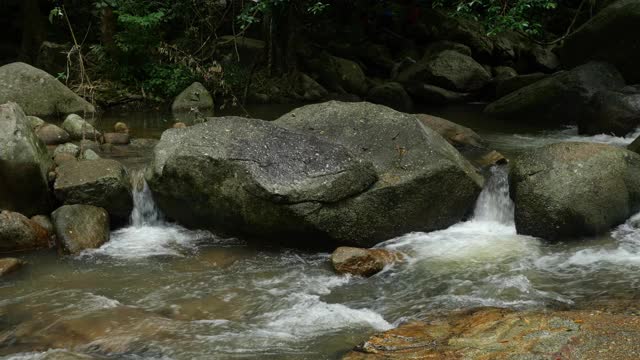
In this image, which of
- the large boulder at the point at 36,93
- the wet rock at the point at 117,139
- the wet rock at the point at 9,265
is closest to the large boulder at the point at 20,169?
the wet rock at the point at 9,265

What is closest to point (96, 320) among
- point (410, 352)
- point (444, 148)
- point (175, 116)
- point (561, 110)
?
point (410, 352)

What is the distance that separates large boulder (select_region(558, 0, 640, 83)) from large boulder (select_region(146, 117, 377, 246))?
25.6 feet

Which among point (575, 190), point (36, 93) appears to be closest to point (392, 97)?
point (36, 93)

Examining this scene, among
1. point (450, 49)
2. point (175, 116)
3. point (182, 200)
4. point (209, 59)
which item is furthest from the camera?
point (450, 49)

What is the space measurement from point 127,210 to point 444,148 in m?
3.61

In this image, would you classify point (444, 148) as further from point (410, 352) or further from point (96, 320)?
point (96, 320)

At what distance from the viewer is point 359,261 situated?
5.90 meters

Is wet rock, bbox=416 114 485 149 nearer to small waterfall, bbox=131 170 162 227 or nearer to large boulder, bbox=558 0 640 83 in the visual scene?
small waterfall, bbox=131 170 162 227

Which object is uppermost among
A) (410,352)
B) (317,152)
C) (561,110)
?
(561,110)

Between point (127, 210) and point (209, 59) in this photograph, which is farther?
point (209, 59)

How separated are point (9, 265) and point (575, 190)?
5.52 m

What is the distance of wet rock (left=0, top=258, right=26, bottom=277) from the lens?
5.94 metres

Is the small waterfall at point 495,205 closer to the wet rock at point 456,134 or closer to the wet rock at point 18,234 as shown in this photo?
the wet rock at point 456,134

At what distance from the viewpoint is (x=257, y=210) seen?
6.43m
